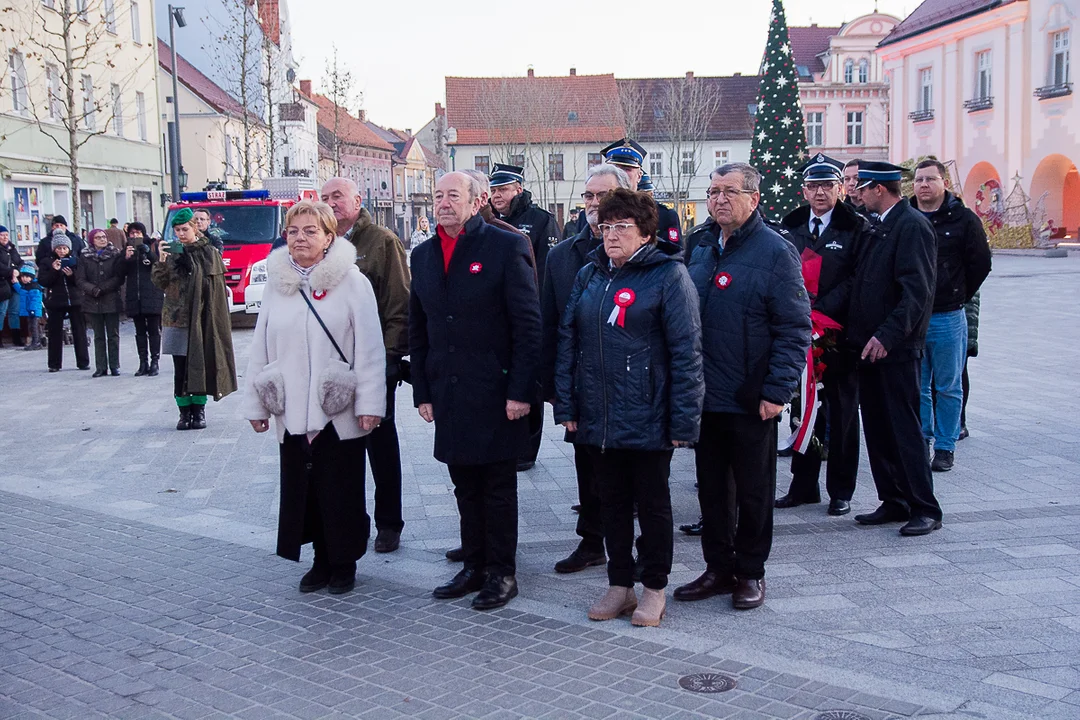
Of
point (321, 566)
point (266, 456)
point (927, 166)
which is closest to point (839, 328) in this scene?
point (927, 166)

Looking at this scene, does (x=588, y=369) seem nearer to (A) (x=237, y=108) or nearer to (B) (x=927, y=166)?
(B) (x=927, y=166)

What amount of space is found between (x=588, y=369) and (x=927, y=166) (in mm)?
3999

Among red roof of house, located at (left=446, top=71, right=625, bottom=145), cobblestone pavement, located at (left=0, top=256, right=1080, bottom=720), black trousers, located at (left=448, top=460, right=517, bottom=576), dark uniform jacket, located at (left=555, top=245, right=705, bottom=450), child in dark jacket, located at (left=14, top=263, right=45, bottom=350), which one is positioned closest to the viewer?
cobblestone pavement, located at (left=0, top=256, right=1080, bottom=720)

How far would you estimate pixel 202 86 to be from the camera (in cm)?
4938

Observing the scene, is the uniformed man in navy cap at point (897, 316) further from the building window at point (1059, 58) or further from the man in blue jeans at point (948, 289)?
the building window at point (1059, 58)

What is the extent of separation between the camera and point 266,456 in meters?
9.27

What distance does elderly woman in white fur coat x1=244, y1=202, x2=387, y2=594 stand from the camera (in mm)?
5582

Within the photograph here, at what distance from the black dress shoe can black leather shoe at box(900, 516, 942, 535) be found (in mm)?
2520

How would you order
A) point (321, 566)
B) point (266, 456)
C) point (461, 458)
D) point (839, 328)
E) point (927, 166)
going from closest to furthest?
point (461, 458), point (321, 566), point (839, 328), point (927, 166), point (266, 456)

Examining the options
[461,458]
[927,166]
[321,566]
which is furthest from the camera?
[927,166]

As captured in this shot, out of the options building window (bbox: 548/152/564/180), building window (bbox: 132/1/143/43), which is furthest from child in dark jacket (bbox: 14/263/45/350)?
building window (bbox: 548/152/564/180)

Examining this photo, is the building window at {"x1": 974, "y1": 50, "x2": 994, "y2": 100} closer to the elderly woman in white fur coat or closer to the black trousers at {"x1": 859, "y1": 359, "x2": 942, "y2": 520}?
Result: the black trousers at {"x1": 859, "y1": 359, "x2": 942, "y2": 520}

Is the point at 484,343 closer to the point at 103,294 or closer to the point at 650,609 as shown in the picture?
the point at 650,609

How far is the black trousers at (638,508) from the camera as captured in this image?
5.06 metres
